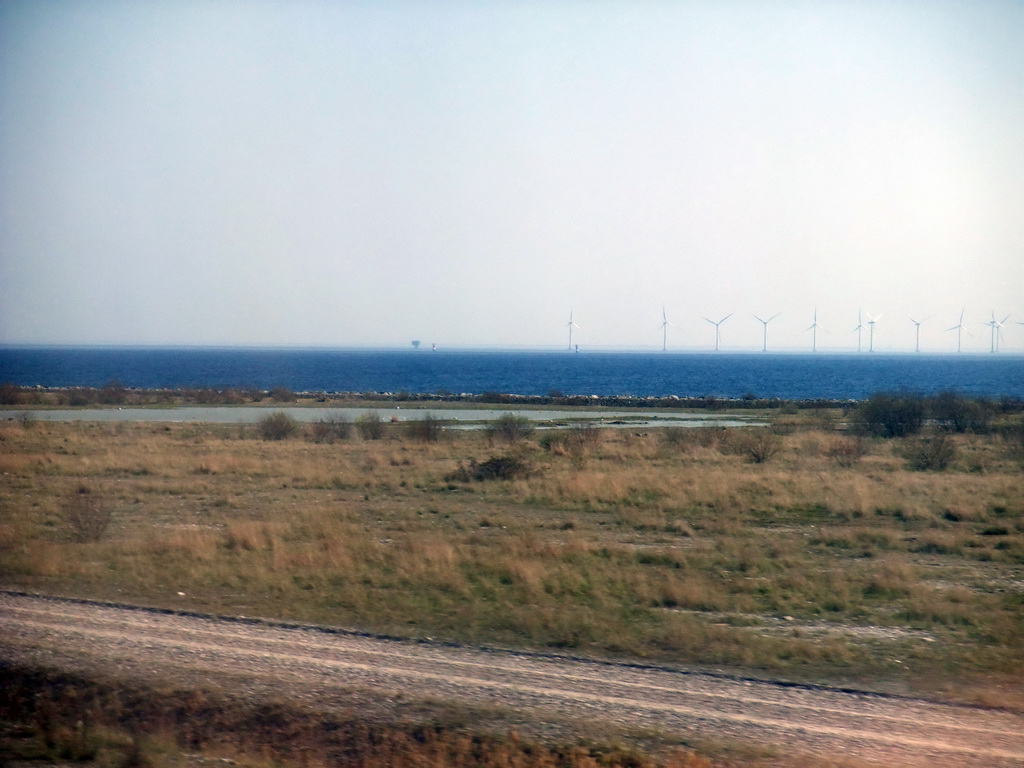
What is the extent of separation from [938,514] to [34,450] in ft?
107

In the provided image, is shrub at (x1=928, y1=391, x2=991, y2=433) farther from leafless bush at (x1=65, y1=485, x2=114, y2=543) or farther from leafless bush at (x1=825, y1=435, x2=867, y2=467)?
leafless bush at (x1=65, y1=485, x2=114, y2=543)

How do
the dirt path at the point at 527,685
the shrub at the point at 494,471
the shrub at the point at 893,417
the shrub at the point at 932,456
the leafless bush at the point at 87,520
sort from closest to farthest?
the dirt path at the point at 527,685 → the leafless bush at the point at 87,520 → the shrub at the point at 494,471 → the shrub at the point at 932,456 → the shrub at the point at 893,417

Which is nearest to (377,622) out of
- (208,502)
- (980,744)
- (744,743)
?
(744,743)

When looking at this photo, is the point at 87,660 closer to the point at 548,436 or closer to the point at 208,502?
the point at 208,502

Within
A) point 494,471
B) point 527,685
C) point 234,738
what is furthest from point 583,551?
point 494,471

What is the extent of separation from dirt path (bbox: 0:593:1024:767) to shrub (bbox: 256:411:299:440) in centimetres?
3381

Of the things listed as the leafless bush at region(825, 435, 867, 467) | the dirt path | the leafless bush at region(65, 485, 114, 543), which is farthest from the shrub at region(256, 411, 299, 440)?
the dirt path

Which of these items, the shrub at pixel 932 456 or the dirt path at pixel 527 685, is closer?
the dirt path at pixel 527 685

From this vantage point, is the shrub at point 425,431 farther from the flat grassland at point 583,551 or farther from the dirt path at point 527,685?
the dirt path at point 527,685

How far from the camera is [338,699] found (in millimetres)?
8328

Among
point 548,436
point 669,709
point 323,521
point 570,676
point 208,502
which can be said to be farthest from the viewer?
point 548,436

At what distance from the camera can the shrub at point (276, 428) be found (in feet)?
146

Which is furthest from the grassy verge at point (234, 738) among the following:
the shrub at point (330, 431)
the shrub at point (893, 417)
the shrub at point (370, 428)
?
the shrub at point (893, 417)

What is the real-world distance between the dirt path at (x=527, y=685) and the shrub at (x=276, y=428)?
33.8m
